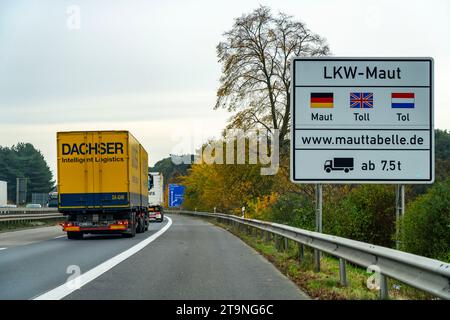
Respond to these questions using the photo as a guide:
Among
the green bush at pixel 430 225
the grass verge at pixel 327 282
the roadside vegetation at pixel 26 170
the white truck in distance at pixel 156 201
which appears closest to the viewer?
the grass verge at pixel 327 282

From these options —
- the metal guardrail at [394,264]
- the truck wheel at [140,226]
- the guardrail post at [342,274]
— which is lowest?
the truck wheel at [140,226]

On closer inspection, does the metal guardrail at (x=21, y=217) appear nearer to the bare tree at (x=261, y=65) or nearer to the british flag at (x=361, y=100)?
the bare tree at (x=261, y=65)

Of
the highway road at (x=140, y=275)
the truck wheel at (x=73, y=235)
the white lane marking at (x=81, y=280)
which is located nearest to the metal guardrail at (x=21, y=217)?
the truck wheel at (x=73, y=235)

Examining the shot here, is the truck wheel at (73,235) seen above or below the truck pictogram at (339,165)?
below

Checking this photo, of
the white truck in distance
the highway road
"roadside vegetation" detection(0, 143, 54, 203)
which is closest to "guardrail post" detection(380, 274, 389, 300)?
the highway road

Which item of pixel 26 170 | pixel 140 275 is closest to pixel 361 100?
pixel 140 275

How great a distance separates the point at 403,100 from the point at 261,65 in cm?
2774

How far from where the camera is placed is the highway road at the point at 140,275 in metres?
9.76

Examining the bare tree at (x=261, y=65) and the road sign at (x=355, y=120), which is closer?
the road sign at (x=355, y=120)

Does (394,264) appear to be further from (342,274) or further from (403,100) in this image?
(403,100)

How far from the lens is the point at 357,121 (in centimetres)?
1332
